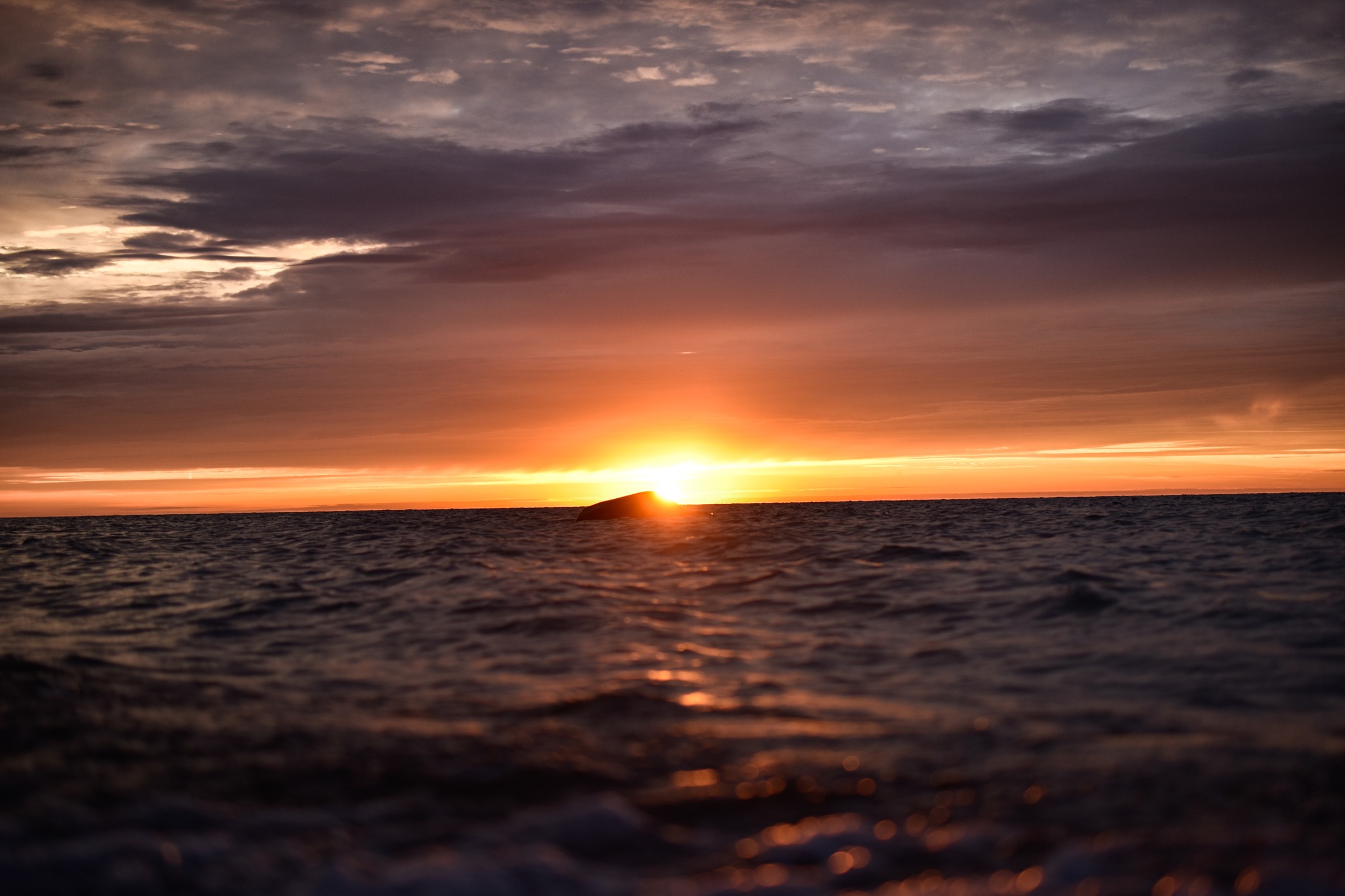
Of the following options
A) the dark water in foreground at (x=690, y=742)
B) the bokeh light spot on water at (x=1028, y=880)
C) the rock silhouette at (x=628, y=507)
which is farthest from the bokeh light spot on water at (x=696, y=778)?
the rock silhouette at (x=628, y=507)

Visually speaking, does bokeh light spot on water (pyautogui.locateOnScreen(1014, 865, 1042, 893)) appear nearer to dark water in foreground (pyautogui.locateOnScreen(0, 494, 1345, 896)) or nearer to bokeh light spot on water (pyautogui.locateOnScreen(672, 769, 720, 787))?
dark water in foreground (pyautogui.locateOnScreen(0, 494, 1345, 896))

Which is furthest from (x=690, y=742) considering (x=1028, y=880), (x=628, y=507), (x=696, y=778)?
(x=628, y=507)

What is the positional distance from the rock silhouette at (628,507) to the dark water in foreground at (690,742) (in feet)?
114

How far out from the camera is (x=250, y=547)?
108ft

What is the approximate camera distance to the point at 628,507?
49.9 meters

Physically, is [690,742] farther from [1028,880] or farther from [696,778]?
[1028,880]

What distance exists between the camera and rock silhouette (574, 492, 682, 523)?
163ft

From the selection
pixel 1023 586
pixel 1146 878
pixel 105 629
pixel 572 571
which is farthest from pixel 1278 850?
pixel 572 571

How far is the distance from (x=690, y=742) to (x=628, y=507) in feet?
142

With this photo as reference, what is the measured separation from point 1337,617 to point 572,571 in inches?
545

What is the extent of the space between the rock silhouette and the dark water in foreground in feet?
114

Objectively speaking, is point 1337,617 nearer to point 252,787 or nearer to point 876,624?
point 876,624

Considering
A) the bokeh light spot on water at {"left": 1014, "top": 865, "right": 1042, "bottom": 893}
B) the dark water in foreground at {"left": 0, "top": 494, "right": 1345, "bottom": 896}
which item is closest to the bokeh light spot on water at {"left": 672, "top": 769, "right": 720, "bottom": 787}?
the dark water in foreground at {"left": 0, "top": 494, "right": 1345, "bottom": 896}

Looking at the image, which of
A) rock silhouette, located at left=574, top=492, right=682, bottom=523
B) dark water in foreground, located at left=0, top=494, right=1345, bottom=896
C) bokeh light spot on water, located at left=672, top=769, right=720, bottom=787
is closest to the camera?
dark water in foreground, located at left=0, top=494, right=1345, bottom=896
